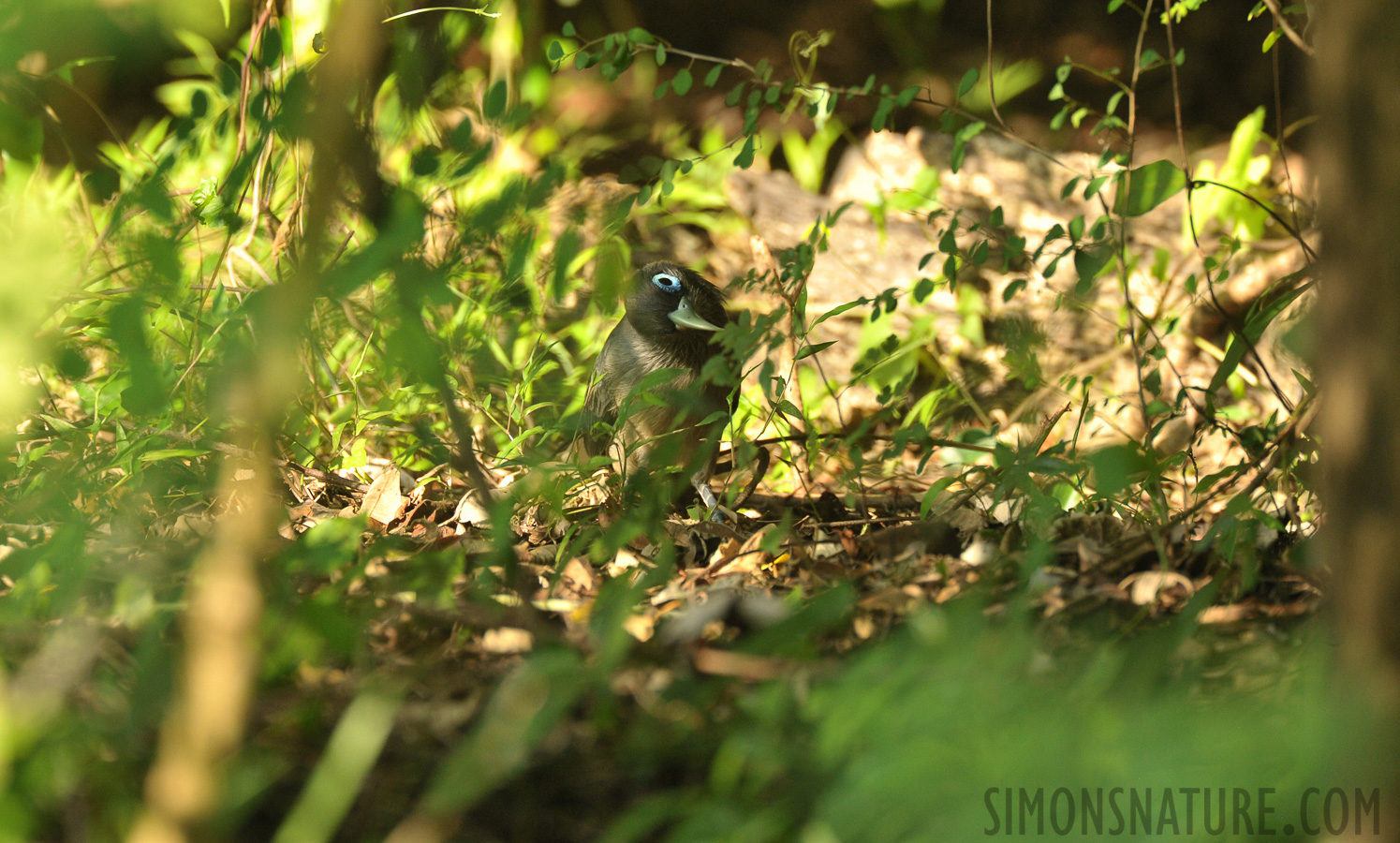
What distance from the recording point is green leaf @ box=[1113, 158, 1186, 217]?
7.43 ft

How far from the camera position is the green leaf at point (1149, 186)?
2.26 meters

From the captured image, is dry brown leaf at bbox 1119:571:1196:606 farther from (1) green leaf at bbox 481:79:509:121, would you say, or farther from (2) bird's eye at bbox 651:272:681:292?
(2) bird's eye at bbox 651:272:681:292

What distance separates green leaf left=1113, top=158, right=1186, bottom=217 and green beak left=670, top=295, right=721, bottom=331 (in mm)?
1613

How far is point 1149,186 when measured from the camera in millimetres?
2279

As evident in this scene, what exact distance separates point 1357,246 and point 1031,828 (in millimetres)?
724

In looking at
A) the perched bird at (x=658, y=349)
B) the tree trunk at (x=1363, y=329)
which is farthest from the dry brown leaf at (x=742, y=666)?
the perched bird at (x=658, y=349)

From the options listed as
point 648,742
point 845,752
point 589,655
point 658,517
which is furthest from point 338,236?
point 845,752

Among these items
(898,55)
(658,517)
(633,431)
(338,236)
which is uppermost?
(898,55)

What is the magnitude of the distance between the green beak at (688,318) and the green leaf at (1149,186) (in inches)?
63.5

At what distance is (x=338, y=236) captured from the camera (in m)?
3.43

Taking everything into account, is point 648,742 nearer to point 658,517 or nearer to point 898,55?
point 658,517

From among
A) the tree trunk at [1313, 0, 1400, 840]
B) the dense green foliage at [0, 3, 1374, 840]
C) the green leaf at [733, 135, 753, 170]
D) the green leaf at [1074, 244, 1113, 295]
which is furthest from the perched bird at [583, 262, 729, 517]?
the tree trunk at [1313, 0, 1400, 840]

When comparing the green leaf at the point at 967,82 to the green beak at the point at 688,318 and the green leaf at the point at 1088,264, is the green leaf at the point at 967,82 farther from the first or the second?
the green beak at the point at 688,318

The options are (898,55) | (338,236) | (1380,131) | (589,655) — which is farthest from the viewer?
(898,55)
